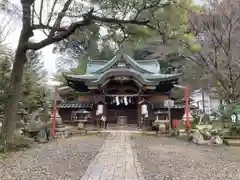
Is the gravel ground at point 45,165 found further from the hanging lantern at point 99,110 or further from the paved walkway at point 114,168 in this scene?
the hanging lantern at point 99,110

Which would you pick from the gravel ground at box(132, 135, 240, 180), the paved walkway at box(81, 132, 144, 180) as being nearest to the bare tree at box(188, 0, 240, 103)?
the gravel ground at box(132, 135, 240, 180)

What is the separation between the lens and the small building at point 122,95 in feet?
53.1

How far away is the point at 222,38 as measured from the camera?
14.5 m

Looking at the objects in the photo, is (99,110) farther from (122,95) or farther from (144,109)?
(144,109)

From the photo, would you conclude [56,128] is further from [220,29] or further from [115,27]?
[220,29]

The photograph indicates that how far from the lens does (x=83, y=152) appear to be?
8.12 meters

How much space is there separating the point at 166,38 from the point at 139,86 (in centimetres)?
809

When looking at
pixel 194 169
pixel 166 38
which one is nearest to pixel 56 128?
pixel 166 38

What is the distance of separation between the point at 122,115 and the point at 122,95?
6.01 ft

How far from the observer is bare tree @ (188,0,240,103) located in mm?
13922

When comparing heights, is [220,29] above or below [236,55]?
above

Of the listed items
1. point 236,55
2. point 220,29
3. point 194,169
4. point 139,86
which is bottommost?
point 194,169

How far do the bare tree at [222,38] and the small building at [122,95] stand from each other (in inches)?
97.5

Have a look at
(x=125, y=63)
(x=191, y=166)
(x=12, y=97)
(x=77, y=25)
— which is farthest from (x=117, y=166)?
(x=125, y=63)
